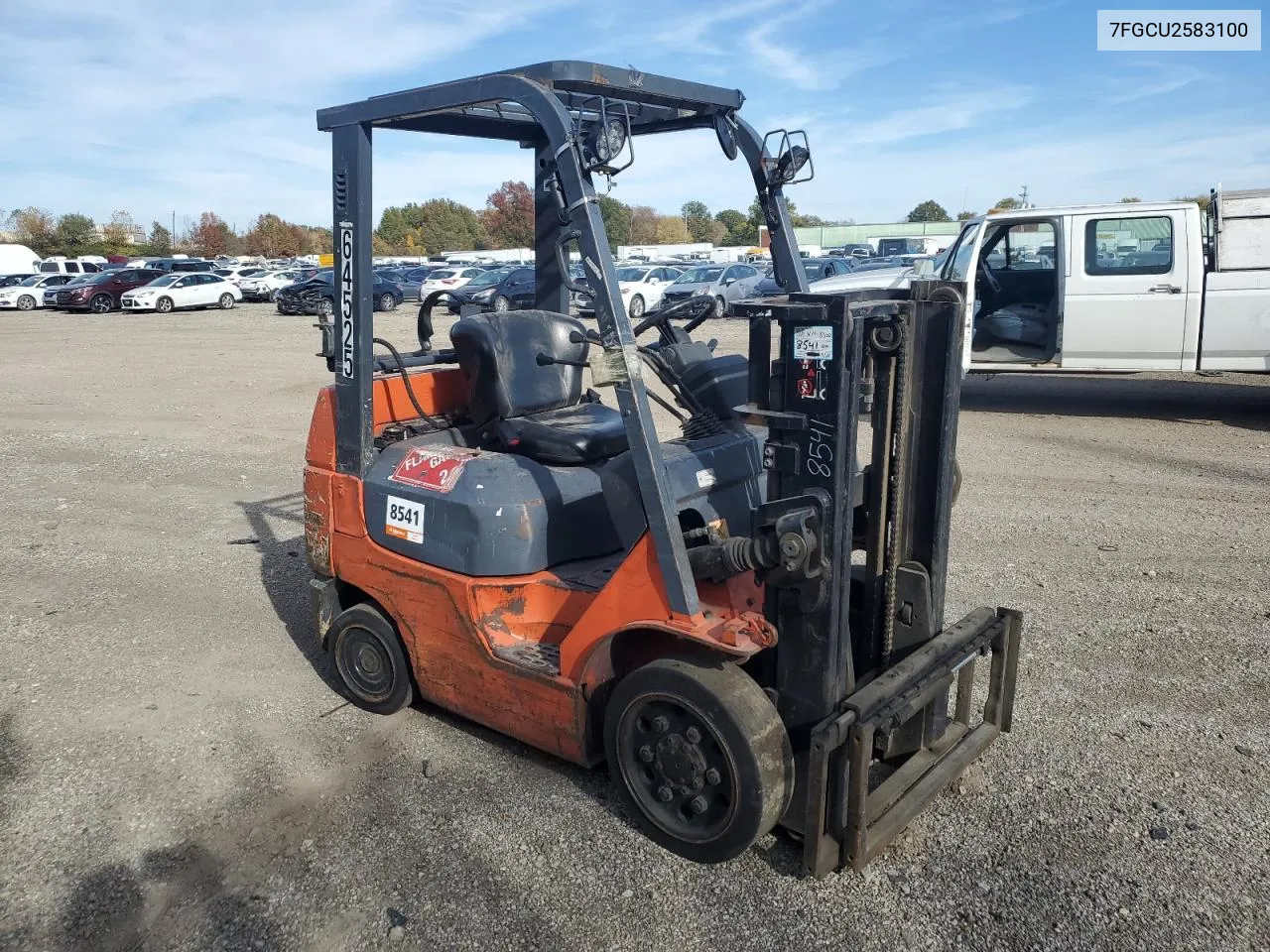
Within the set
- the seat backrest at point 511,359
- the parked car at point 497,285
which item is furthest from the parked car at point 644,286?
the seat backrest at point 511,359

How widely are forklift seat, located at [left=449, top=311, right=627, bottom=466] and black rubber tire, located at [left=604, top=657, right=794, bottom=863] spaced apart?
1.24 metres

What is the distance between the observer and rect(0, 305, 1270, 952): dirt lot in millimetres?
3318

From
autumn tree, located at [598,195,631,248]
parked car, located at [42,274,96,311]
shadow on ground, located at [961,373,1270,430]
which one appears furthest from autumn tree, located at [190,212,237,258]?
shadow on ground, located at [961,373,1270,430]

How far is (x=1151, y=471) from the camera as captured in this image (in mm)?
9062

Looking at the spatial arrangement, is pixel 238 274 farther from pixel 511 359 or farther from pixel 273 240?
pixel 273 240

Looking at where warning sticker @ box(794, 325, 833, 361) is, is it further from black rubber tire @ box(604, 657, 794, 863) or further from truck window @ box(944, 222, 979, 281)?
truck window @ box(944, 222, 979, 281)

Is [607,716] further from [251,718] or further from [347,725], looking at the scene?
[251,718]

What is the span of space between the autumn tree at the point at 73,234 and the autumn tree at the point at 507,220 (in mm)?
29852

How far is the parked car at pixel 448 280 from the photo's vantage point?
33844 millimetres

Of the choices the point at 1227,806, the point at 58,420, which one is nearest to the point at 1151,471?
the point at 1227,806

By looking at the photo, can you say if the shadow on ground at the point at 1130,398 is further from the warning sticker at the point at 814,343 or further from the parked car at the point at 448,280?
the parked car at the point at 448,280

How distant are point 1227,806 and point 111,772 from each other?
442cm

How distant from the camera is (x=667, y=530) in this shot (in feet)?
11.1

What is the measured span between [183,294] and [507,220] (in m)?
57.3
